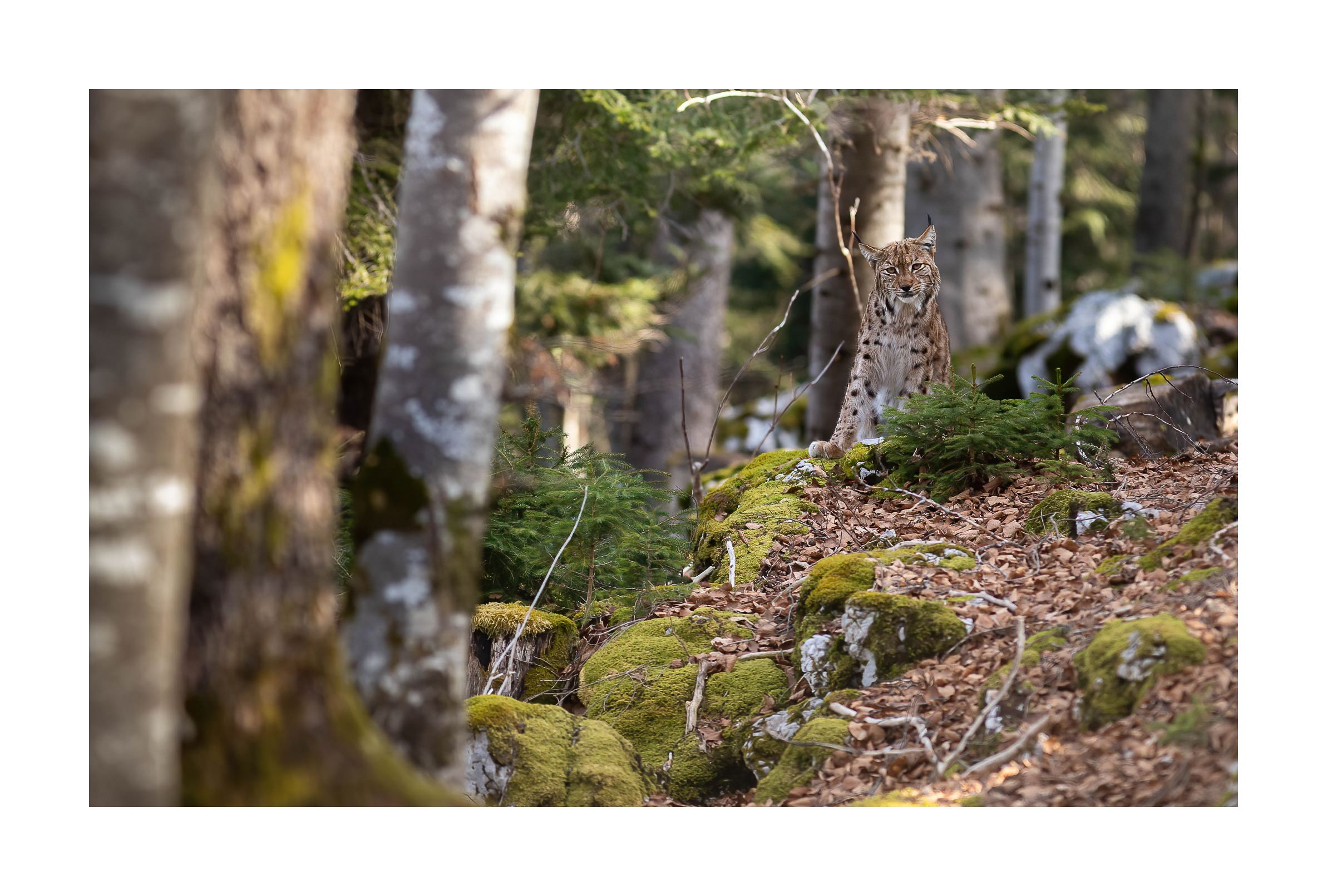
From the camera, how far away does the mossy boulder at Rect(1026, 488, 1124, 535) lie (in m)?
5.46

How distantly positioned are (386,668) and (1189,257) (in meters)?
17.7

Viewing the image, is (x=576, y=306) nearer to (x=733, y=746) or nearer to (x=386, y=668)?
(x=733, y=746)

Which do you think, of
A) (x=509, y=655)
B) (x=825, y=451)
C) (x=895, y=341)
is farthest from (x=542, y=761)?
(x=895, y=341)

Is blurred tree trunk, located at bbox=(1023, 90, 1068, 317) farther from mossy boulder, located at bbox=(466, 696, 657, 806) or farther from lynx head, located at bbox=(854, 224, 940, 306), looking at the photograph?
mossy boulder, located at bbox=(466, 696, 657, 806)

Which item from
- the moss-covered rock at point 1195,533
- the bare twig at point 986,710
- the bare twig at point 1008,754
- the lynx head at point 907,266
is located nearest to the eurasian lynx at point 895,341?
the lynx head at point 907,266

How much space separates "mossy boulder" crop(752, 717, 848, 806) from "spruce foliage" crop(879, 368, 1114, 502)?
2.23 m

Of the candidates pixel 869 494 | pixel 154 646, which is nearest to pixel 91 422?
pixel 154 646

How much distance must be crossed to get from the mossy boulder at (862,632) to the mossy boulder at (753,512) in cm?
110

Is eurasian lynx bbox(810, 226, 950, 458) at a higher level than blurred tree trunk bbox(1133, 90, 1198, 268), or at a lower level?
lower

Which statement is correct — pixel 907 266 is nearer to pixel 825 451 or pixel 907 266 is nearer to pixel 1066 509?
pixel 825 451

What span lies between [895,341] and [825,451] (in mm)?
944

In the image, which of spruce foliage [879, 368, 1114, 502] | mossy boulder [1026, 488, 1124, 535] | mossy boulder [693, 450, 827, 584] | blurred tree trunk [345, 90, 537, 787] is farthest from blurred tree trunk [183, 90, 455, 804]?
spruce foliage [879, 368, 1114, 502]

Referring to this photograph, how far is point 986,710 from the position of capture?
4.40m

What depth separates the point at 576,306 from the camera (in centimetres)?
1116
